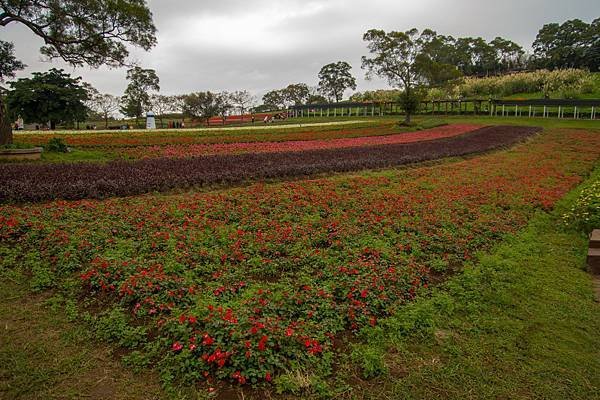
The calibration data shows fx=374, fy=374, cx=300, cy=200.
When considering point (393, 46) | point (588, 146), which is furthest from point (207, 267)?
point (393, 46)

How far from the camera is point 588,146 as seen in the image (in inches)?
822

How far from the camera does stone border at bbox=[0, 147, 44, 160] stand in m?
13.6

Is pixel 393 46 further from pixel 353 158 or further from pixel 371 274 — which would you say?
pixel 371 274

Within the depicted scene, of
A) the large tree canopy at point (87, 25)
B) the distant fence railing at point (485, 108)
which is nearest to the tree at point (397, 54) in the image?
the distant fence railing at point (485, 108)

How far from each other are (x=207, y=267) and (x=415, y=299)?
2871mm

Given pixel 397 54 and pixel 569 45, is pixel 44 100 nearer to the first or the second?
pixel 397 54

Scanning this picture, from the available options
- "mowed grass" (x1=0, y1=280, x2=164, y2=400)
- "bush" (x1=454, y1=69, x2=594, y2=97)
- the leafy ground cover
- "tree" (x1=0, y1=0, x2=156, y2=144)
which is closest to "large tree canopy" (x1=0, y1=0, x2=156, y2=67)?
"tree" (x1=0, y1=0, x2=156, y2=144)

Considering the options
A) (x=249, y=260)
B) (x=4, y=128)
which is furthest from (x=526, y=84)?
(x=249, y=260)

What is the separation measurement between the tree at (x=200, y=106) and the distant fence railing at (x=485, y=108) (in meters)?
16.6

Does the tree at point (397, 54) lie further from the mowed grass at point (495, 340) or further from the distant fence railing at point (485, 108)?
the mowed grass at point (495, 340)

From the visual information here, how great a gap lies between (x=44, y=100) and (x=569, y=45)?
97.4 m

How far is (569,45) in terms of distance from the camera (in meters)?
81.0

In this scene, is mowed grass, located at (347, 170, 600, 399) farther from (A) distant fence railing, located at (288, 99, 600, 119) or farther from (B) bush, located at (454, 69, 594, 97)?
(B) bush, located at (454, 69, 594, 97)

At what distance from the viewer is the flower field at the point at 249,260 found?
12.0 feet
